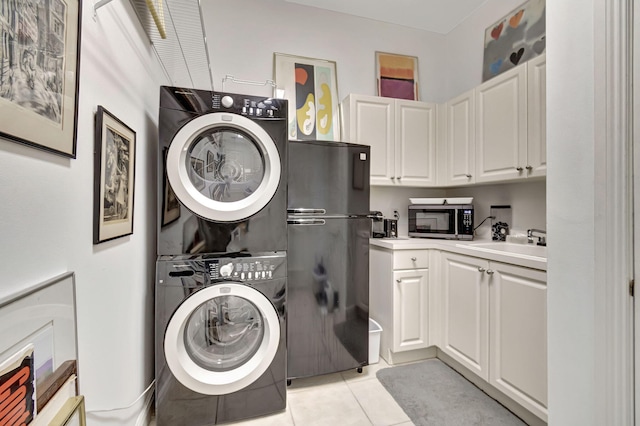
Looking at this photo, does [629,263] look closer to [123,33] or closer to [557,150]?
[557,150]

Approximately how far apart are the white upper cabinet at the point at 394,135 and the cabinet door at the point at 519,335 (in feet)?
3.78

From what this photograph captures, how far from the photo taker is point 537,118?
1.82 m

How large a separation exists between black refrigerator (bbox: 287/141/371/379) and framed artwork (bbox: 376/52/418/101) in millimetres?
1207

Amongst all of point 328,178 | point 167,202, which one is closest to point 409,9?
point 328,178

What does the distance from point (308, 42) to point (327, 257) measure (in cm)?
208

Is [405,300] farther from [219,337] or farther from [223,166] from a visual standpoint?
[223,166]

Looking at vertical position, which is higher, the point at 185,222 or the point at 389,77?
the point at 389,77

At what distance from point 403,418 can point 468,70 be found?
303 cm

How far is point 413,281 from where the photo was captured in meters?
2.13

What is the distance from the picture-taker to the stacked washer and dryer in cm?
145

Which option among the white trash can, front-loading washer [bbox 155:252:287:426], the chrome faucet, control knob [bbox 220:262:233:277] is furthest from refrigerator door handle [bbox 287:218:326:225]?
the chrome faucet

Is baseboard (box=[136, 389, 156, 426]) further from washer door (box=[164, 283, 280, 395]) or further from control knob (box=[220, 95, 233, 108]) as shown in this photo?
control knob (box=[220, 95, 233, 108])

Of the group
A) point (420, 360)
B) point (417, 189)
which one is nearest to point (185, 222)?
point (420, 360)

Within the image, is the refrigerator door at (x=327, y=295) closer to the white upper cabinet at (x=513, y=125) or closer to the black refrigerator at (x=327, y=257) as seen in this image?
the black refrigerator at (x=327, y=257)
